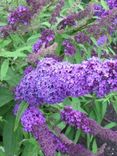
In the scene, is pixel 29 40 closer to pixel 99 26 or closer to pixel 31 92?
pixel 99 26

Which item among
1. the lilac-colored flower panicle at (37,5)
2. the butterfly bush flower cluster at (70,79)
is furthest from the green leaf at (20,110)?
the lilac-colored flower panicle at (37,5)

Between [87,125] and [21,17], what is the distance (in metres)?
0.87

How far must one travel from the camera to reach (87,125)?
2420 mm

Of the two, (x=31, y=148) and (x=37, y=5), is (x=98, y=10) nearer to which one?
(x=37, y=5)

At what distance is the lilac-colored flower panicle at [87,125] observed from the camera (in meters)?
2.35

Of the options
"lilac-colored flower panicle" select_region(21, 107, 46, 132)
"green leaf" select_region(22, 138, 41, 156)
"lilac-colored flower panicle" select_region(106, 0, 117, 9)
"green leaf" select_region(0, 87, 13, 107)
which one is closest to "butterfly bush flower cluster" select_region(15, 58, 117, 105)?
"lilac-colored flower panicle" select_region(21, 107, 46, 132)

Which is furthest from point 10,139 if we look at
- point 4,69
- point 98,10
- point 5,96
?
point 98,10

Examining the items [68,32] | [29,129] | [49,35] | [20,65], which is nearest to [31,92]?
[29,129]

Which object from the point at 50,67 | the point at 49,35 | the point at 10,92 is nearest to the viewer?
the point at 50,67

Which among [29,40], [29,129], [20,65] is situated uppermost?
[29,40]

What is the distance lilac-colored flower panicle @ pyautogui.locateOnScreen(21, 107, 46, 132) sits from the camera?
2.34 m

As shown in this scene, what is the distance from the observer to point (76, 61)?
130 inches

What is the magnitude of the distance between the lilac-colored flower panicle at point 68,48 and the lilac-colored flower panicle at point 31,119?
0.75 m

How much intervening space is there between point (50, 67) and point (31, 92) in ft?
0.75
